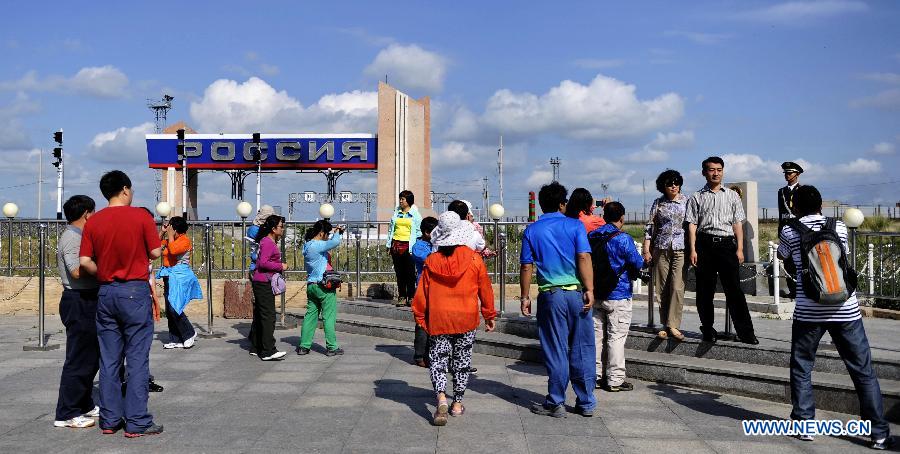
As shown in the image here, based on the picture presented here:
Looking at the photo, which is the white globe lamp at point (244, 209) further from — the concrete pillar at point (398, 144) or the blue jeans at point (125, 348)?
the concrete pillar at point (398, 144)

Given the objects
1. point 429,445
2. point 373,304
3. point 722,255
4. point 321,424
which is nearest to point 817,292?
point 722,255

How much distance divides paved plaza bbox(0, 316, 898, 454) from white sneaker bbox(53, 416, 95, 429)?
0.05 metres

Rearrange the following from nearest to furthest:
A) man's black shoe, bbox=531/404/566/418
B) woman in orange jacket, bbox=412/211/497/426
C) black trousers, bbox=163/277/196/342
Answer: woman in orange jacket, bbox=412/211/497/426 → man's black shoe, bbox=531/404/566/418 → black trousers, bbox=163/277/196/342

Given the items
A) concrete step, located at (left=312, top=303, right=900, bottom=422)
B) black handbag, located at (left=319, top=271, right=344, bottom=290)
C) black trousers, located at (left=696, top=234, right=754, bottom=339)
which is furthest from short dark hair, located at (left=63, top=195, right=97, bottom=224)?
black trousers, located at (left=696, top=234, right=754, bottom=339)

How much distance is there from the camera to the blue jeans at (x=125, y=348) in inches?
220

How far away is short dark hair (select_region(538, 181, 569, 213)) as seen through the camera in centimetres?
646

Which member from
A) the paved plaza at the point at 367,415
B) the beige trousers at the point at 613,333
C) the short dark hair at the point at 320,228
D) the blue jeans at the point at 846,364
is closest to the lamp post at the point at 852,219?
the paved plaza at the point at 367,415

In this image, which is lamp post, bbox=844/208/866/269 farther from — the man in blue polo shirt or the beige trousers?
the man in blue polo shirt

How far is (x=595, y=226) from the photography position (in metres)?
8.02

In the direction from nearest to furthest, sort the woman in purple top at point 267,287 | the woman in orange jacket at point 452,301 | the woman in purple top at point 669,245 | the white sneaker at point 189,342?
the woman in orange jacket at point 452,301, the woman in purple top at point 669,245, the woman in purple top at point 267,287, the white sneaker at point 189,342

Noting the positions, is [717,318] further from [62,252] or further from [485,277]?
[62,252]

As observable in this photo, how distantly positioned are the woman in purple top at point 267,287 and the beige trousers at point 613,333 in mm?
3961

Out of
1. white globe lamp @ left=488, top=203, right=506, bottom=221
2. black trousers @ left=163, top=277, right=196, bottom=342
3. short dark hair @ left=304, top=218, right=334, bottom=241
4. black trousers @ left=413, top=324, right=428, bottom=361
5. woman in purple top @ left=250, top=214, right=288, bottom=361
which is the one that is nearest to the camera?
black trousers @ left=413, top=324, right=428, bottom=361

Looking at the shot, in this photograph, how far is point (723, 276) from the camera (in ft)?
23.9
